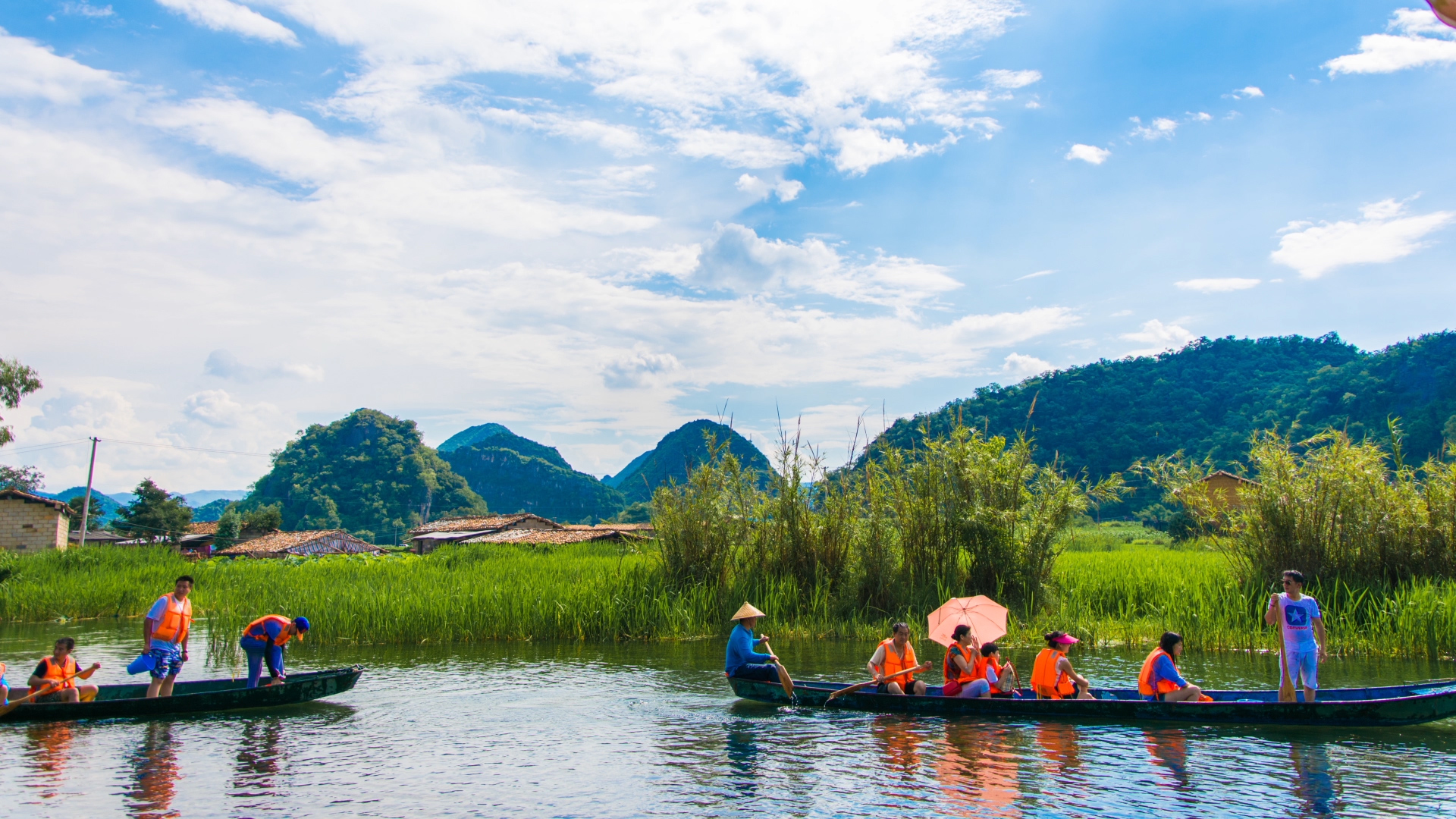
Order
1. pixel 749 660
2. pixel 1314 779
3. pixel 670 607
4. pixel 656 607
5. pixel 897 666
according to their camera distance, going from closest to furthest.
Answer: pixel 1314 779
pixel 897 666
pixel 749 660
pixel 656 607
pixel 670 607

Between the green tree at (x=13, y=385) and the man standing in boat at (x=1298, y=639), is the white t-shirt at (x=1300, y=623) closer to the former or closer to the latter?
the man standing in boat at (x=1298, y=639)

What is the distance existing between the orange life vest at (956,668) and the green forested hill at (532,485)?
8552 cm

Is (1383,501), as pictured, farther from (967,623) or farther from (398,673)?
(398,673)

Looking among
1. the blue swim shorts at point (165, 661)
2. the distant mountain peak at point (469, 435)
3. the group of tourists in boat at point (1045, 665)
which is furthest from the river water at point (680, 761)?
the distant mountain peak at point (469, 435)

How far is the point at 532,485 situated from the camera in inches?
4141

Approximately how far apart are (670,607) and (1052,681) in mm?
8446

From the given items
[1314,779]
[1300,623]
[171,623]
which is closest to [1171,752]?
[1314,779]

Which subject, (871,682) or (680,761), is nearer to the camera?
(680,761)

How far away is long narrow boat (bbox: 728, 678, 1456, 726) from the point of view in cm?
877

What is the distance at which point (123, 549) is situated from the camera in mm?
27266

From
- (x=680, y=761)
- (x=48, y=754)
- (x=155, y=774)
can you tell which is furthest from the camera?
(x=48, y=754)

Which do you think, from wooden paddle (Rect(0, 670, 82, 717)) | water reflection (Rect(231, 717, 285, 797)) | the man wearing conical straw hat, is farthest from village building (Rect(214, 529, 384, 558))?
the man wearing conical straw hat

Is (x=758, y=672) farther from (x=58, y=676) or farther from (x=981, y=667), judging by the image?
(x=58, y=676)

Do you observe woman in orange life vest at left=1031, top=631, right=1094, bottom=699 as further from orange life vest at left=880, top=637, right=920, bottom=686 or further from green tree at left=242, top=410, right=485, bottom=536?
green tree at left=242, top=410, right=485, bottom=536
